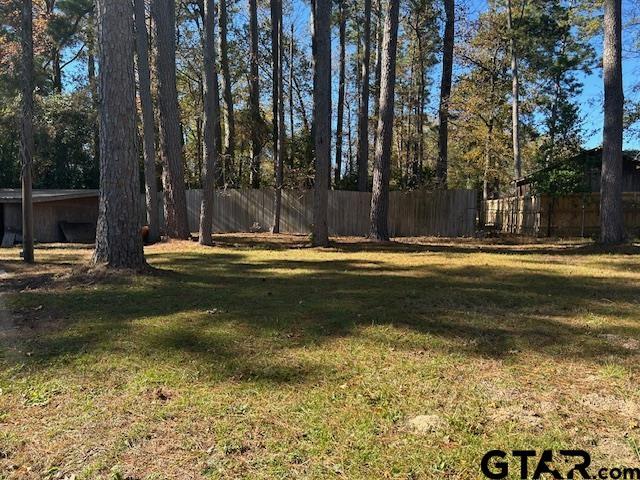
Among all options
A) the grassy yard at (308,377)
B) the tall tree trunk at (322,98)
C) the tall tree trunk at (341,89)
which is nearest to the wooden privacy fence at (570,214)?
the tall tree trunk at (322,98)

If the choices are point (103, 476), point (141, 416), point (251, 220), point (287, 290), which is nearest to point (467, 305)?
point (287, 290)

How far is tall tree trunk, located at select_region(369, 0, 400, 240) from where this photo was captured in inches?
591

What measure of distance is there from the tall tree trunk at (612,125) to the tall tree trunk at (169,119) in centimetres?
1195

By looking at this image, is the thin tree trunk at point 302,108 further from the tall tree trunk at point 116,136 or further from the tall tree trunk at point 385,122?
the tall tree trunk at point 116,136

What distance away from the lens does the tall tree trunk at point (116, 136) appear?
7.60 metres

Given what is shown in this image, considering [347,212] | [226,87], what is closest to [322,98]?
[347,212]

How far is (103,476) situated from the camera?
2.51 meters

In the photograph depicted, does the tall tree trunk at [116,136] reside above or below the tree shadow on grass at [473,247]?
above

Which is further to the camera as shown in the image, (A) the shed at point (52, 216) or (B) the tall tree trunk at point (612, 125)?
A: (A) the shed at point (52, 216)

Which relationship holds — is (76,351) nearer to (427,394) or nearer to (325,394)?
(325,394)

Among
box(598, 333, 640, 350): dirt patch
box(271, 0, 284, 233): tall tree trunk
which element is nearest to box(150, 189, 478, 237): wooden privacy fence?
box(271, 0, 284, 233): tall tree trunk

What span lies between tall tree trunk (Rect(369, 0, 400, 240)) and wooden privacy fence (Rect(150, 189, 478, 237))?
4561mm

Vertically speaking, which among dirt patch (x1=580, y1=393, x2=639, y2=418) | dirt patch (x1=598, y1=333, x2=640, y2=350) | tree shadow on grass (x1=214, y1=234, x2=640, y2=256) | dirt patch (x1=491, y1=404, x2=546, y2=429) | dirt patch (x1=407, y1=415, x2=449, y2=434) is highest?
tree shadow on grass (x1=214, y1=234, x2=640, y2=256)

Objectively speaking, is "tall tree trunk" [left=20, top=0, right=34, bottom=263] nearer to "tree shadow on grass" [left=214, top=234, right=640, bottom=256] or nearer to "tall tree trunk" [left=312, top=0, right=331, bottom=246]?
"tree shadow on grass" [left=214, top=234, right=640, bottom=256]
